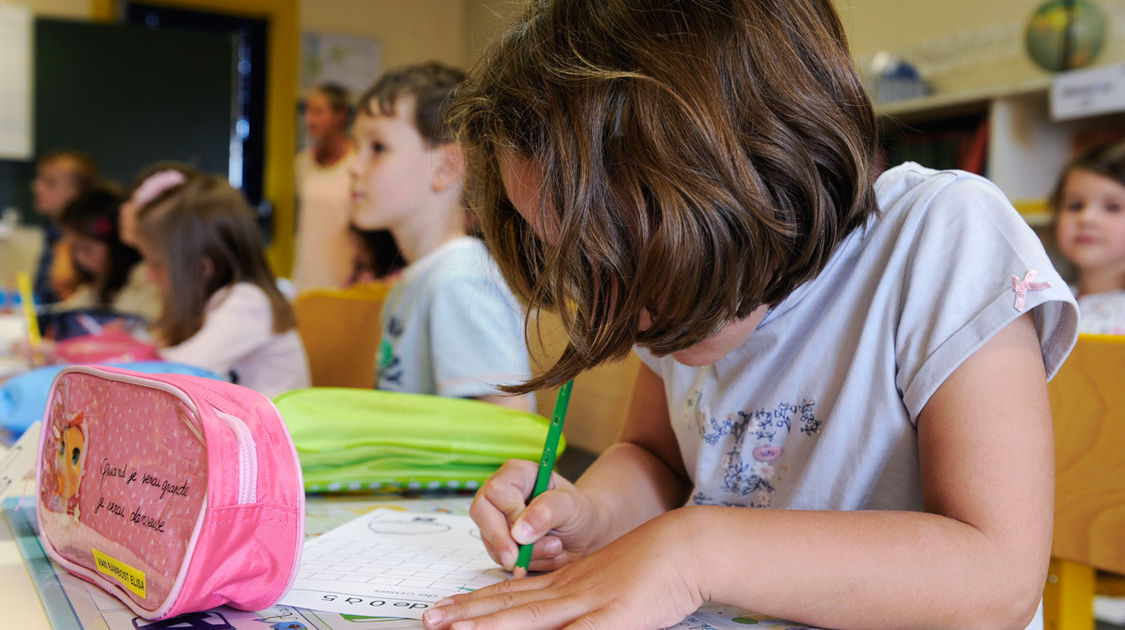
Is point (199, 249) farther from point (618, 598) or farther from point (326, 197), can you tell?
point (618, 598)

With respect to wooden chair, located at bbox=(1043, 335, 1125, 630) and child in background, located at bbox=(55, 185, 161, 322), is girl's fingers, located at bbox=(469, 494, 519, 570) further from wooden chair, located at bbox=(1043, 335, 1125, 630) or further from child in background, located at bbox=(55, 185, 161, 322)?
child in background, located at bbox=(55, 185, 161, 322)

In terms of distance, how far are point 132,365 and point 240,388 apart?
0.44 m

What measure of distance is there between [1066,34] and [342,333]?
1.75m

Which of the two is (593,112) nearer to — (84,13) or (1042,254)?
(1042,254)

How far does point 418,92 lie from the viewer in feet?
5.04

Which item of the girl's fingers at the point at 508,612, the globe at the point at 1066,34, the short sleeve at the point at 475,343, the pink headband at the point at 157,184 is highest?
the globe at the point at 1066,34

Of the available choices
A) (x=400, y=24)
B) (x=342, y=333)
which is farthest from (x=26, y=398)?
(x=400, y=24)

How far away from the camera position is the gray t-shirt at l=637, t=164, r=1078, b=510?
0.54 meters

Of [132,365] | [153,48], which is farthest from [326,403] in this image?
[153,48]

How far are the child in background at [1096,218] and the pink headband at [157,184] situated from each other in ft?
6.15

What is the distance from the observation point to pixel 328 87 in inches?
134

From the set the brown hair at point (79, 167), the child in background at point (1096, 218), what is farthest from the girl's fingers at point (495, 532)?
the brown hair at point (79, 167)

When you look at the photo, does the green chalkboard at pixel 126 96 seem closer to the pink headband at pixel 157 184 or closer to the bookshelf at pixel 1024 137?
the pink headband at pixel 157 184

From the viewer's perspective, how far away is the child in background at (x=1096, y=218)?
2164 millimetres
